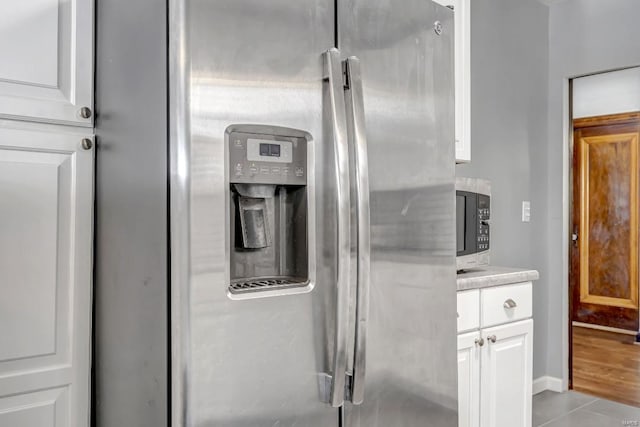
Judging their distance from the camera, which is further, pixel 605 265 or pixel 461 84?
pixel 605 265

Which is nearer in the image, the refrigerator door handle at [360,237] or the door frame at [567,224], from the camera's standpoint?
the refrigerator door handle at [360,237]

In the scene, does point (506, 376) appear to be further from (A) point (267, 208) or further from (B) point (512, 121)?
(B) point (512, 121)

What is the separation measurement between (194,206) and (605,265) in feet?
16.5

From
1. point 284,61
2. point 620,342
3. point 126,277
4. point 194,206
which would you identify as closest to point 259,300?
point 194,206

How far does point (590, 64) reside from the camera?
10.5 feet

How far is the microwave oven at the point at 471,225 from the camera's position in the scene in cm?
225

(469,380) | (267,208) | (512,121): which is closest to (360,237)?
(267,208)

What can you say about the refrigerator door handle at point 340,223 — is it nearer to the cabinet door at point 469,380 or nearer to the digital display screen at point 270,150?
the digital display screen at point 270,150

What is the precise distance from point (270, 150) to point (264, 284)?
0.28m

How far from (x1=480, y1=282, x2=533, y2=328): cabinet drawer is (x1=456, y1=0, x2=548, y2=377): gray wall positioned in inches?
32.7

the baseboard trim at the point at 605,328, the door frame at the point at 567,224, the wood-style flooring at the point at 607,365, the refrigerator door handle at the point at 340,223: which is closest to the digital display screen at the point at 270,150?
the refrigerator door handle at the point at 340,223

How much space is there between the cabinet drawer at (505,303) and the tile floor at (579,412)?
99 centimetres

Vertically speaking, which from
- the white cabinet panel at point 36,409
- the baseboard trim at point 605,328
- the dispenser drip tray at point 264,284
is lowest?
the baseboard trim at point 605,328

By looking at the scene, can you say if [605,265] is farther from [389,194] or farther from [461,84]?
[389,194]
